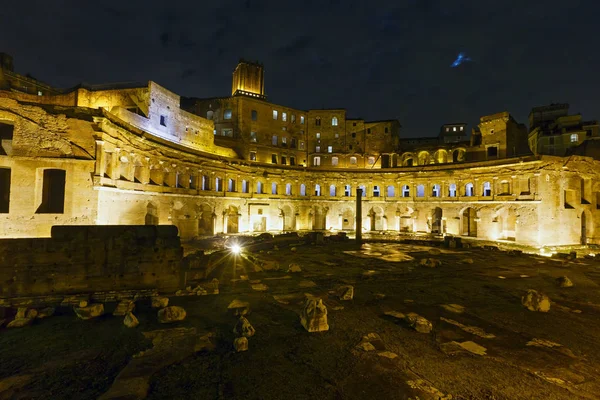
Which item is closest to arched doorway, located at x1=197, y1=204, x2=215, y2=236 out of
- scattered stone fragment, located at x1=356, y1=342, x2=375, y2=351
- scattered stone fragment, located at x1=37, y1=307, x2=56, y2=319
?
scattered stone fragment, located at x1=37, y1=307, x2=56, y2=319

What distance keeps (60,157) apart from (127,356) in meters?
15.5

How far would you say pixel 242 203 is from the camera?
32750mm

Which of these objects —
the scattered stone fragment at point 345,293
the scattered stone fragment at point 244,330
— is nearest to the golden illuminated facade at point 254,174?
the scattered stone fragment at point 244,330

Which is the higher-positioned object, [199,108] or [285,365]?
[199,108]

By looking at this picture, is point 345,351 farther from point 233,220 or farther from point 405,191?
point 405,191

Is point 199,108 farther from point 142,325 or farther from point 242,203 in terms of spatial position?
Answer: point 142,325

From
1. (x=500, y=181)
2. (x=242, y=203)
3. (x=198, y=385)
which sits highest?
(x=500, y=181)

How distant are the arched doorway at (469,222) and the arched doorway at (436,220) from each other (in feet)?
9.08

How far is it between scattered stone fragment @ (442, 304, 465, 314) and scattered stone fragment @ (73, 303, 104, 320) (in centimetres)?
1003

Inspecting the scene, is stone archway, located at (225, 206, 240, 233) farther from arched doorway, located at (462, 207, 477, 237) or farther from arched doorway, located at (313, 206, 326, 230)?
arched doorway, located at (462, 207, 477, 237)

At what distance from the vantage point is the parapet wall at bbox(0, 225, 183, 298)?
7863 mm

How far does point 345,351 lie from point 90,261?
8.09 m

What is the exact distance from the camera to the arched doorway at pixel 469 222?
34219 millimetres

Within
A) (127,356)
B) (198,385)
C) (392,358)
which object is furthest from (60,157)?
(392,358)
